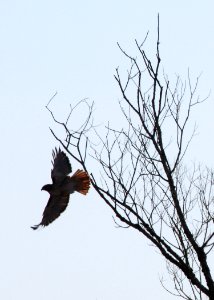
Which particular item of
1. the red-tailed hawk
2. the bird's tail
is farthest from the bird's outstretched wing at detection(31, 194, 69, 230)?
the bird's tail

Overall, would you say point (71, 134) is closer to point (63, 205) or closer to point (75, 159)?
point (75, 159)

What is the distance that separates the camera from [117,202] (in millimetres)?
4117

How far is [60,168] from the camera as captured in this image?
19.7ft

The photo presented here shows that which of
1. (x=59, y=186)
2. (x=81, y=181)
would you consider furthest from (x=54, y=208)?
(x=81, y=181)

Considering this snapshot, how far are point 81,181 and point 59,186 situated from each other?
0.49 metres

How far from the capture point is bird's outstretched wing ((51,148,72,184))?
5957 millimetres

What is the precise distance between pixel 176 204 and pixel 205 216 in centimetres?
→ 101

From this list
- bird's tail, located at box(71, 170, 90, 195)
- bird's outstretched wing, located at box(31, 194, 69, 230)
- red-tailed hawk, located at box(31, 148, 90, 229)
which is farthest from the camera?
bird's outstretched wing, located at box(31, 194, 69, 230)

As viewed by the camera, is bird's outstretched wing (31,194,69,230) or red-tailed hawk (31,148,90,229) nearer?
red-tailed hawk (31,148,90,229)

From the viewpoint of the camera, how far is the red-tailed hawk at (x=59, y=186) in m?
Answer: 5.76

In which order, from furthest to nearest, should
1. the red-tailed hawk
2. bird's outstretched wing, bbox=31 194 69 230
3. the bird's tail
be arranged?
bird's outstretched wing, bbox=31 194 69 230 → the red-tailed hawk → the bird's tail

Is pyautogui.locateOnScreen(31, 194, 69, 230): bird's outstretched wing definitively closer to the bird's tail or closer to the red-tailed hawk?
the red-tailed hawk

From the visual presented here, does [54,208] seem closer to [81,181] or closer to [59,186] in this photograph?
[59,186]

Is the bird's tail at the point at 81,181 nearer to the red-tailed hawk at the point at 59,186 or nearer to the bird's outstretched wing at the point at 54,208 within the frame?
the red-tailed hawk at the point at 59,186
